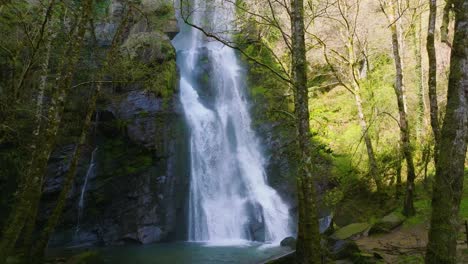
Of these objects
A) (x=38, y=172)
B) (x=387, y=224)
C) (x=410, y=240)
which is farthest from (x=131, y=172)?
(x=410, y=240)

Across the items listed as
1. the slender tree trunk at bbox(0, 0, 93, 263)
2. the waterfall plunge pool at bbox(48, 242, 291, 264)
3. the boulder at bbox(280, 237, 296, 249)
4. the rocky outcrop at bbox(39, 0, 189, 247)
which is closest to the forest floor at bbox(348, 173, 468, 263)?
the waterfall plunge pool at bbox(48, 242, 291, 264)

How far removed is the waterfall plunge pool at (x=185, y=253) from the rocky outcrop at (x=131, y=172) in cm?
137

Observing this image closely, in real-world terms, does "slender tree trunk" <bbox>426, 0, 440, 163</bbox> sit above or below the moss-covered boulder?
below

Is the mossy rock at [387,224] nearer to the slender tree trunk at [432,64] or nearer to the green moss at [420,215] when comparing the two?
the green moss at [420,215]

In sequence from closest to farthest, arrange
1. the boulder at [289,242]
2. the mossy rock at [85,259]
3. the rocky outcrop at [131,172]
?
1. the mossy rock at [85,259]
2. the boulder at [289,242]
3. the rocky outcrop at [131,172]

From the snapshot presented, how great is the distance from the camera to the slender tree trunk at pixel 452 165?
457cm

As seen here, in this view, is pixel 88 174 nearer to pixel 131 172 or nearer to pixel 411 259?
pixel 131 172

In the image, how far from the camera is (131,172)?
17953 mm

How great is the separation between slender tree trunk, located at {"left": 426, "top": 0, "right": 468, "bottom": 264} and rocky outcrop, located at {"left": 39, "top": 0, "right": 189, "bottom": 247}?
13522mm

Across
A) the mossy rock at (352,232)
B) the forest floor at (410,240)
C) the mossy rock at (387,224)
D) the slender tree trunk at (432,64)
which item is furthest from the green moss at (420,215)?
the slender tree trunk at (432,64)

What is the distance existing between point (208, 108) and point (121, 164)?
6546 mm

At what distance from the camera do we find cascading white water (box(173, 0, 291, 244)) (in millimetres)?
17047

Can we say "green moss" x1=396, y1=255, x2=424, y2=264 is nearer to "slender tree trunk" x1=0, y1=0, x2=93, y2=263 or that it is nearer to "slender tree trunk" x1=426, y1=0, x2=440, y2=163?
"slender tree trunk" x1=426, y1=0, x2=440, y2=163

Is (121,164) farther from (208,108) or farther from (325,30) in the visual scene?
(325,30)
